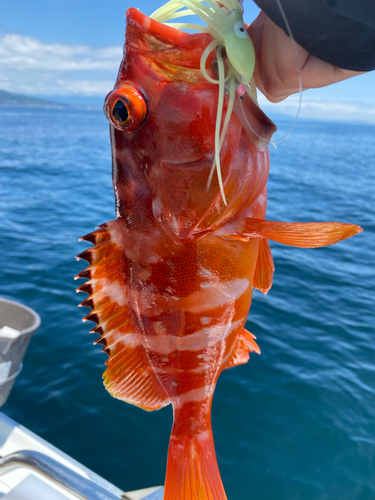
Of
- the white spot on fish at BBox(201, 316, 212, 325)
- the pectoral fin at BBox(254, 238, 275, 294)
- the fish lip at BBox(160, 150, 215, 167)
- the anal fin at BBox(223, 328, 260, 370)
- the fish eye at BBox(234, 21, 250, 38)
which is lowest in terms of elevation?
the anal fin at BBox(223, 328, 260, 370)

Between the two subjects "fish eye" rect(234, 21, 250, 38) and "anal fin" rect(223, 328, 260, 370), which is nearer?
"fish eye" rect(234, 21, 250, 38)

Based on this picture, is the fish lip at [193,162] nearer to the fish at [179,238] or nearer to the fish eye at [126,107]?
the fish at [179,238]

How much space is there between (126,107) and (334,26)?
546mm

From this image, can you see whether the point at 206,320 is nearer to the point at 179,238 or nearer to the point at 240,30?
the point at 179,238

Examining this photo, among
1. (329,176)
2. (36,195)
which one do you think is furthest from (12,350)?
(329,176)

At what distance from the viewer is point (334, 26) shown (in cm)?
83

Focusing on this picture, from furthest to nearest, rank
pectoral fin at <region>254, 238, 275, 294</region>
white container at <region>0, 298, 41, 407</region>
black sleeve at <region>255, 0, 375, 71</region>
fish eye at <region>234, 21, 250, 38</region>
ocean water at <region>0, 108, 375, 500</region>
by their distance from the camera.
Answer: ocean water at <region>0, 108, 375, 500</region> < white container at <region>0, 298, 41, 407</region> < pectoral fin at <region>254, 238, 275, 294</region> < fish eye at <region>234, 21, 250, 38</region> < black sleeve at <region>255, 0, 375, 71</region>

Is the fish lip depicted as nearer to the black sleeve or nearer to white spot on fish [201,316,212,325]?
the black sleeve

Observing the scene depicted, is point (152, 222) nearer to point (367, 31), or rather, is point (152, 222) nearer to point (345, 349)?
point (367, 31)

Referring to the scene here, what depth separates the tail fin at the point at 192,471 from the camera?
1.54m

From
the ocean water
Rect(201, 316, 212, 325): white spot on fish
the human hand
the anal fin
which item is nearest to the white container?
the ocean water

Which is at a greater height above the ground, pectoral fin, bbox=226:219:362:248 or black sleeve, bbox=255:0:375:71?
black sleeve, bbox=255:0:375:71

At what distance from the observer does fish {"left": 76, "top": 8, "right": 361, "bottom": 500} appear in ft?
3.55

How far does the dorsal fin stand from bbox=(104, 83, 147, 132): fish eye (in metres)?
0.35
